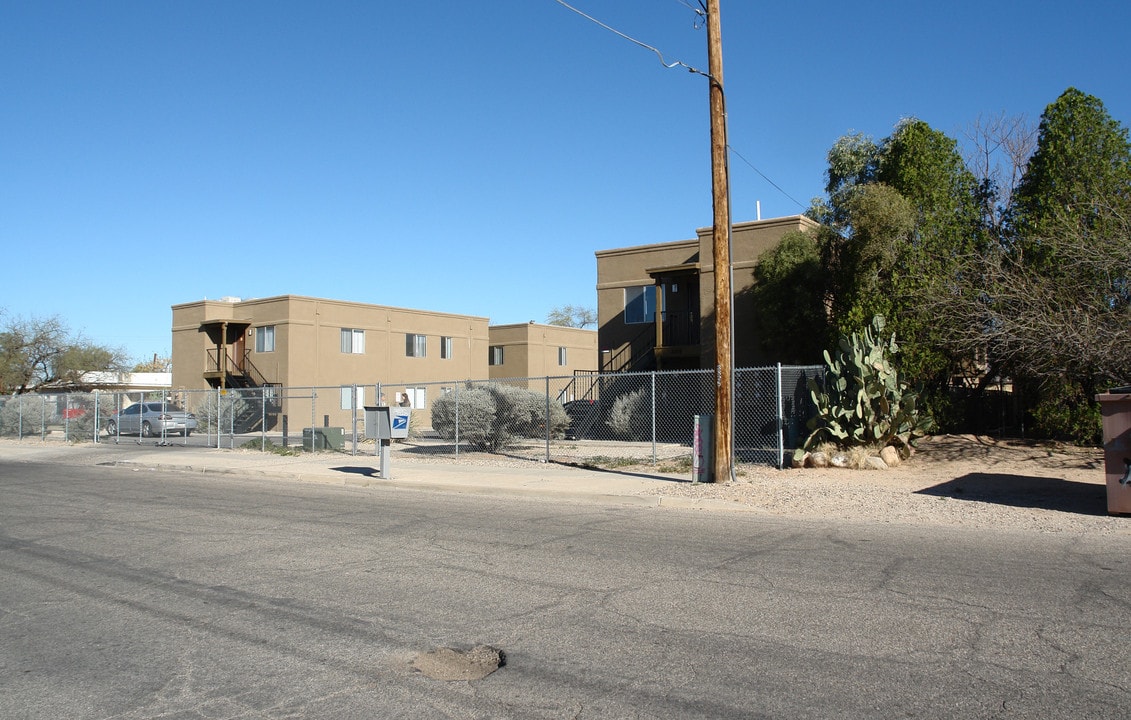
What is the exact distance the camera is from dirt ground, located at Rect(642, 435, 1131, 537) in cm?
1084

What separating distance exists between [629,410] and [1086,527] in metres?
15.3

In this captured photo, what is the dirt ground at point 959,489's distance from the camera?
1084 cm

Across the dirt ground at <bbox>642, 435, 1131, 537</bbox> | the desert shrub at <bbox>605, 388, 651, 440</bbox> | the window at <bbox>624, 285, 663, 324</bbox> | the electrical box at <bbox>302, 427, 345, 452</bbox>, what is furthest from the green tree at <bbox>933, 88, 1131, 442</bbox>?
the electrical box at <bbox>302, 427, 345, 452</bbox>

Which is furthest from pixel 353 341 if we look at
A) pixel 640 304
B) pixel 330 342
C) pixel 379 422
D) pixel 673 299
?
pixel 379 422

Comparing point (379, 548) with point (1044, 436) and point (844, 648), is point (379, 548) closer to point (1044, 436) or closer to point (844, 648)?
point (844, 648)

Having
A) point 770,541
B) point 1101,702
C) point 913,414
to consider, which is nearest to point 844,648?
point 1101,702

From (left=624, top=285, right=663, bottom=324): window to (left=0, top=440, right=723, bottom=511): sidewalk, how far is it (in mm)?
11291

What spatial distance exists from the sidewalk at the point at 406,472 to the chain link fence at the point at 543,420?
103 centimetres

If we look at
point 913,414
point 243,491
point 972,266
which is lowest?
point 243,491

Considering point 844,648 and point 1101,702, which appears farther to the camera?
point 844,648

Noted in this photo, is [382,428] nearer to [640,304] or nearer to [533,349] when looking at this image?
[640,304]

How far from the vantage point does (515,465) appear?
18719mm

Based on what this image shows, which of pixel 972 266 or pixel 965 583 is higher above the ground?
pixel 972 266

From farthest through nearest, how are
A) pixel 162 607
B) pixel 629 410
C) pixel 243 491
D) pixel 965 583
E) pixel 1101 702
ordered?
pixel 629 410, pixel 243 491, pixel 965 583, pixel 162 607, pixel 1101 702
